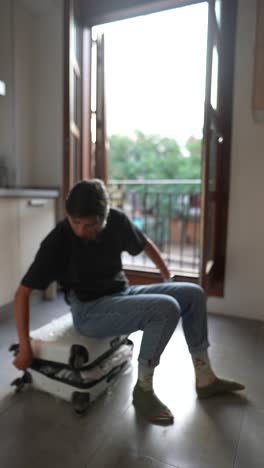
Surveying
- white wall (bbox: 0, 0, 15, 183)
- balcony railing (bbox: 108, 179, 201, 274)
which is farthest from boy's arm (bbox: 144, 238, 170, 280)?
balcony railing (bbox: 108, 179, 201, 274)

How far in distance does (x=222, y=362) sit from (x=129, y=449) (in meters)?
0.74

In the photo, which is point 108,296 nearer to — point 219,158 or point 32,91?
point 219,158

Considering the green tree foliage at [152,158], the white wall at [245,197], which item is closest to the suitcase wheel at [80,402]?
the white wall at [245,197]

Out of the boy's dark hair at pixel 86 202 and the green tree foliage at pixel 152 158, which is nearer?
the boy's dark hair at pixel 86 202

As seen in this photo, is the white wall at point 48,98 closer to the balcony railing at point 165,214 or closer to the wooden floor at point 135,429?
the balcony railing at point 165,214

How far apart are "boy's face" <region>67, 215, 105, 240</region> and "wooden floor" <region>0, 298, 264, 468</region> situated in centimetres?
65

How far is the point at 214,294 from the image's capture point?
2289mm

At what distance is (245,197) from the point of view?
2.16 m

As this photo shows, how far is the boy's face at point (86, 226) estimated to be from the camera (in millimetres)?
1201

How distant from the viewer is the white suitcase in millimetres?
1231

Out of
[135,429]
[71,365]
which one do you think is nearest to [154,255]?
[71,365]

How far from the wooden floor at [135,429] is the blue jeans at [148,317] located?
205mm

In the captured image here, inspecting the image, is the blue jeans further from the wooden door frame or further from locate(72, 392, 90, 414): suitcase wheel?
the wooden door frame

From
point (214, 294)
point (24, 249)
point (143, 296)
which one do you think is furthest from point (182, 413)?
point (24, 249)
